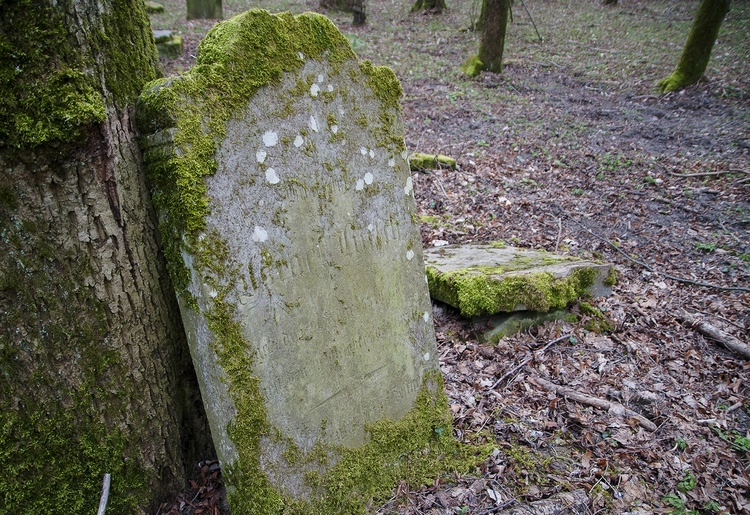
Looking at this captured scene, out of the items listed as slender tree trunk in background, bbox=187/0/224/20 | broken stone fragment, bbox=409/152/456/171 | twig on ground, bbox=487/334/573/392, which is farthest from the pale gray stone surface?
slender tree trunk in background, bbox=187/0/224/20

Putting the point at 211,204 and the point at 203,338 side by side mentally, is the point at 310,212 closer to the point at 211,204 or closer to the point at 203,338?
the point at 211,204

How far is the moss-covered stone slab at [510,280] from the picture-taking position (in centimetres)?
366

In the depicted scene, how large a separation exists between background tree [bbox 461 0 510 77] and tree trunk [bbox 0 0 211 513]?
465 inches

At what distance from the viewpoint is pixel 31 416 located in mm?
1803

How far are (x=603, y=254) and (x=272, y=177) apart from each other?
4.48 meters

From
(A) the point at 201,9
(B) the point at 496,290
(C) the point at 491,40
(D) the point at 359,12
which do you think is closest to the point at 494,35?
(C) the point at 491,40

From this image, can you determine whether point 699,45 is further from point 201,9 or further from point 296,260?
→ point 201,9

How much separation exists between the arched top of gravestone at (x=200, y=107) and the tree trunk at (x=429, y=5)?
19.1 m

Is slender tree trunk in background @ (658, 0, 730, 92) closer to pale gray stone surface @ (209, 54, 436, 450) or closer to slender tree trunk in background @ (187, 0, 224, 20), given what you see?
pale gray stone surface @ (209, 54, 436, 450)

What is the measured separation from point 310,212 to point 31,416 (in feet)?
4.55

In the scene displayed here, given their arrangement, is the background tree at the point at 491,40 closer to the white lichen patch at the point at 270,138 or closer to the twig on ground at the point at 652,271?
the twig on ground at the point at 652,271

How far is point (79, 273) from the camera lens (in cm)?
179

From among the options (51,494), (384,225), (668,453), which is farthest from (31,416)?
(668,453)

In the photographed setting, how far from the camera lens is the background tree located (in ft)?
38.5
